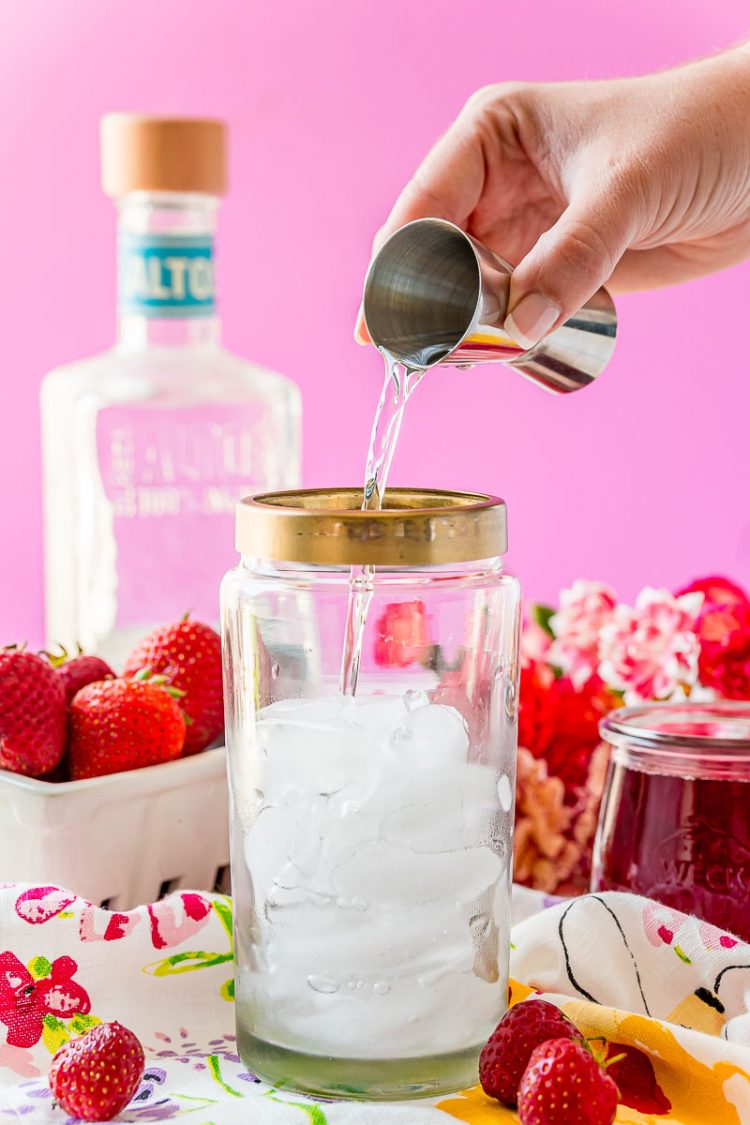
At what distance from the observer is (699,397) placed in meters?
2.43

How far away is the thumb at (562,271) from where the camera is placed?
0.91 meters

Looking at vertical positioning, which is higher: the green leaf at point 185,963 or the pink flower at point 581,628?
the pink flower at point 581,628

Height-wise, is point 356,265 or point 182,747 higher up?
point 356,265

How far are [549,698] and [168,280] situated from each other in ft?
2.13

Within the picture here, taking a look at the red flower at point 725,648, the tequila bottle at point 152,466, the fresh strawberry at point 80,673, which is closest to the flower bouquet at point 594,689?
the red flower at point 725,648

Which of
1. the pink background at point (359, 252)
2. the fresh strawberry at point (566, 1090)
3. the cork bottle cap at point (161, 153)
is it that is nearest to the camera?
the fresh strawberry at point (566, 1090)

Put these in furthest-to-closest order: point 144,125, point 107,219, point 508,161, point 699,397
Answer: point 107,219 → point 699,397 → point 144,125 → point 508,161

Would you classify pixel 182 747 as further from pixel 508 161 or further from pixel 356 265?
pixel 356 265

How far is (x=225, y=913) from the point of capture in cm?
98

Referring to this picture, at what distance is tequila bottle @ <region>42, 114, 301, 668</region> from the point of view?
1.81m

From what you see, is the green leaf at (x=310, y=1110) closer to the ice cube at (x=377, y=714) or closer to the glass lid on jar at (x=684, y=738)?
the ice cube at (x=377, y=714)

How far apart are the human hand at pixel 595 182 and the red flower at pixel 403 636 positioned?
0.70 feet

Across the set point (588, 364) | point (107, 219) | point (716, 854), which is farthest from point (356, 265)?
point (716, 854)

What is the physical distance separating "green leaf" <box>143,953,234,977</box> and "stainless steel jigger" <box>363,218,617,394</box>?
0.40m
